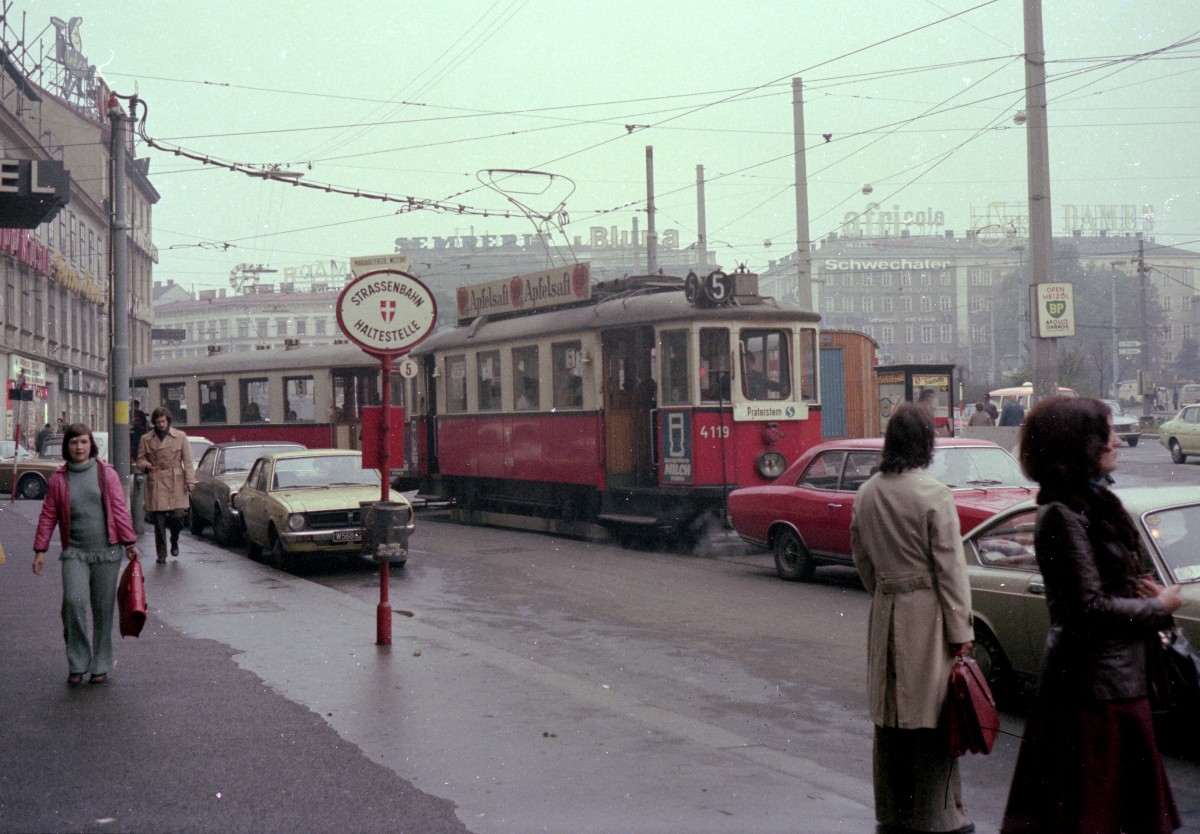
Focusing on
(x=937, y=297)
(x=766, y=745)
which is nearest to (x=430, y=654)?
(x=766, y=745)

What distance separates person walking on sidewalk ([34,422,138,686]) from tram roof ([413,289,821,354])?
370 inches

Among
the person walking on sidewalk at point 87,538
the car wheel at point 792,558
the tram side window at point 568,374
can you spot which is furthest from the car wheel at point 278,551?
the person walking on sidewalk at point 87,538

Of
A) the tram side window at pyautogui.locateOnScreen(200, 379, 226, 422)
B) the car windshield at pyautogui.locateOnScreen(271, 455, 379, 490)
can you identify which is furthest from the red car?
the tram side window at pyautogui.locateOnScreen(200, 379, 226, 422)

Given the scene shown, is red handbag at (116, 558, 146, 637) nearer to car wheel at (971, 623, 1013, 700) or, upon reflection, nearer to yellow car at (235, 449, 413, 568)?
car wheel at (971, 623, 1013, 700)

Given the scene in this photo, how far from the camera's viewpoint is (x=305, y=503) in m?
15.0

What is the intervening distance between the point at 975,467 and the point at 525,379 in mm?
8753

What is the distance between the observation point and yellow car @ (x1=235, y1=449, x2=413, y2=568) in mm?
14789

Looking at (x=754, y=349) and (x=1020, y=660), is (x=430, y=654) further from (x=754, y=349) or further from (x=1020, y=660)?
(x=754, y=349)

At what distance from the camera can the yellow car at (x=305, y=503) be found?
14789 millimetres

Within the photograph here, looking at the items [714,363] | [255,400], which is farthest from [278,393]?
[714,363]

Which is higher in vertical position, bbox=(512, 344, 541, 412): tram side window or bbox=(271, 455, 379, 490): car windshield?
bbox=(512, 344, 541, 412): tram side window

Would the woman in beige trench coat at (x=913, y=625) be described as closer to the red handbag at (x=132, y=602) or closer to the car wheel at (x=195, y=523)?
the red handbag at (x=132, y=602)

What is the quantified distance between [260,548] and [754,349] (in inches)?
258

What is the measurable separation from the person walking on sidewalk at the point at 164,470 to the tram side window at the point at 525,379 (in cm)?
525
